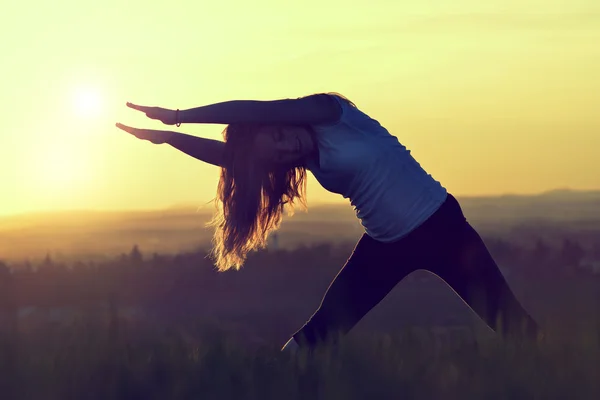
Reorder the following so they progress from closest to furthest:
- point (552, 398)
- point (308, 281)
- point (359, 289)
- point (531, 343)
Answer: point (552, 398) < point (531, 343) < point (359, 289) < point (308, 281)

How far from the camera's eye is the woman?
19.2ft

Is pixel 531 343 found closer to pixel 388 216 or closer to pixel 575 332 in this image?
pixel 575 332

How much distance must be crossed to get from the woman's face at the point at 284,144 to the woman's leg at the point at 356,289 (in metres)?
0.72

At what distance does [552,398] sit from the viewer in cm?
460

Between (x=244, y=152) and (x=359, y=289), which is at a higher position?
(x=244, y=152)

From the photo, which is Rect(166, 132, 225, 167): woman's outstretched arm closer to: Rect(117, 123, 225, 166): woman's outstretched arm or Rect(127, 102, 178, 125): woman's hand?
Rect(117, 123, 225, 166): woman's outstretched arm

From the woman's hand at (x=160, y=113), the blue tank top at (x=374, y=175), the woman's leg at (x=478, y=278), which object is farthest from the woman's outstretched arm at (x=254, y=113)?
the woman's leg at (x=478, y=278)

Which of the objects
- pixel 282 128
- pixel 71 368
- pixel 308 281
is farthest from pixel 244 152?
pixel 308 281

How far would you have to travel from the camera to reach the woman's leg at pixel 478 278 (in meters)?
6.07

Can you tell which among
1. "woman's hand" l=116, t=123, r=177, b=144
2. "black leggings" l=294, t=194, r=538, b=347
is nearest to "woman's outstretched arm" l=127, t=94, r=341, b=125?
"woman's hand" l=116, t=123, r=177, b=144

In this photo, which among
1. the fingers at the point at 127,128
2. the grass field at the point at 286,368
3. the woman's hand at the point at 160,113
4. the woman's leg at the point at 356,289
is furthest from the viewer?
the woman's leg at the point at 356,289

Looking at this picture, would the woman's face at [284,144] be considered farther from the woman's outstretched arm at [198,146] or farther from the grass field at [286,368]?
the grass field at [286,368]

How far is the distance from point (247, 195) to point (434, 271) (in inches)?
44.7

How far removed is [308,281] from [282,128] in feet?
45.9
